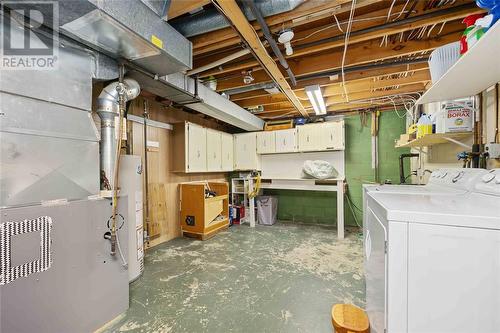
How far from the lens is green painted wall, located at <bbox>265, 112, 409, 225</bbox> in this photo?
4.15m

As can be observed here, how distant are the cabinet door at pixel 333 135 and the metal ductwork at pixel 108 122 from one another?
3.56 metres

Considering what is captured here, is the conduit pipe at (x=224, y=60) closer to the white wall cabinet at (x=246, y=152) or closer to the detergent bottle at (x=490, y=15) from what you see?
the detergent bottle at (x=490, y=15)

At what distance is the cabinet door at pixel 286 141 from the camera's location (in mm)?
4570

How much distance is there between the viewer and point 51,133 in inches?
55.1

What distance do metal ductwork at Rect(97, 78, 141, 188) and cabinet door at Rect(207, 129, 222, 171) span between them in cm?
240

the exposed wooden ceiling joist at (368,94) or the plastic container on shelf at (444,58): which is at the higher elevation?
the exposed wooden ceiling joist at (368,94)

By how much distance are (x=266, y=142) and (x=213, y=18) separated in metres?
3.27

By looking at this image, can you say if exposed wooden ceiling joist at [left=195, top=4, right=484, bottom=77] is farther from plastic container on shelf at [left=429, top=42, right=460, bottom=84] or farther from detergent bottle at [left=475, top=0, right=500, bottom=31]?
detergent bottle at [left=475, top=0, right=500, bottom=31]

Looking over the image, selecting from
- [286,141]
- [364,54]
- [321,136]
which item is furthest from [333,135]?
[364,54]

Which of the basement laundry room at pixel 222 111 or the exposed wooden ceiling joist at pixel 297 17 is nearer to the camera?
the basement laundry room at pixel 222 111

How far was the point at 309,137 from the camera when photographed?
14.5 feet

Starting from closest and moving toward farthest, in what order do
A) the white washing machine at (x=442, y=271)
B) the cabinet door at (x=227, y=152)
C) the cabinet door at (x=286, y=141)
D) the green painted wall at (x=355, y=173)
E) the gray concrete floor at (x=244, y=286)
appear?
the white washing machine at (x=442, y=271)
the gray concrete floor at (x=244, y=286)
the green painted wall at (x=355, y=173)
the cabinet door at (x=286, y=141)
the cabinet door at (x=227, y=152)

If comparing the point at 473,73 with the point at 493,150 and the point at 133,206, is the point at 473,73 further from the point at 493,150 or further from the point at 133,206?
the point at 133,206

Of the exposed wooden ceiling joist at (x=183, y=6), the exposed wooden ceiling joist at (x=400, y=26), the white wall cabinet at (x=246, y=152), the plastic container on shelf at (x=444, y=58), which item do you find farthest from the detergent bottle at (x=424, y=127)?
the white wall cabinet at (x=246, y=152)
